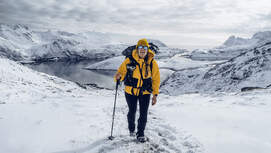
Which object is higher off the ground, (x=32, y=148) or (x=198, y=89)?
(x=32, y=148)

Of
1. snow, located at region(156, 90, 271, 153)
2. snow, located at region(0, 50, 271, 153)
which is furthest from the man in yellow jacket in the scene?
snow, located at region(156, 90, 271, 153)

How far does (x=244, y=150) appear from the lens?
4535 millimetres

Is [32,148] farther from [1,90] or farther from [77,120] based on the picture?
[1,90]

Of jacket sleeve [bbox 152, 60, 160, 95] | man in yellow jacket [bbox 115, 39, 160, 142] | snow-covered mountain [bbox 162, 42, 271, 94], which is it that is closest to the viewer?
man in yellow jacket [bbox 115, 39, 160, 142]

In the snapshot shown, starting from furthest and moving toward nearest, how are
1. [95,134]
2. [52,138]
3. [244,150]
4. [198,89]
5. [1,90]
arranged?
[198,89] → [1,90] → [95,134] → [52,138] → [244,150]

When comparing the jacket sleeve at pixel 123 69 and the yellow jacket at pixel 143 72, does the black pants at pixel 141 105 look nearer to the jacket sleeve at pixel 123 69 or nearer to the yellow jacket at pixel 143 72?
the yellow jacket at pixel 143 72

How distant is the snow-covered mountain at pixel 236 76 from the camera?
27.6 m

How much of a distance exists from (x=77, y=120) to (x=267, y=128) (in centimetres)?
716

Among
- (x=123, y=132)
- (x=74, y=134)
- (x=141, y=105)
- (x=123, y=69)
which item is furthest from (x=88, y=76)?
(x=141, y=105)

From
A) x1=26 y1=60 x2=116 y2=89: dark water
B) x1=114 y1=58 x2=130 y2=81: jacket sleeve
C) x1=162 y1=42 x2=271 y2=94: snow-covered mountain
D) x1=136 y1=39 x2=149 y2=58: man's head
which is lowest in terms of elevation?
x1=26 y1=60 x2=116 y2=89: dark water

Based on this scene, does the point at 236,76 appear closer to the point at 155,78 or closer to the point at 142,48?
the point at 155,78

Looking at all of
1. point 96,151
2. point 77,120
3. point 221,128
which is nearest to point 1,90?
point 77,120

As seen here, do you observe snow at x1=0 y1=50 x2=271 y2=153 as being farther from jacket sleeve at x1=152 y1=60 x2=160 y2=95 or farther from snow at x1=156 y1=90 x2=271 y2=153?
jacket sleeve at x1=152 y1=60 x2=160 y2=95

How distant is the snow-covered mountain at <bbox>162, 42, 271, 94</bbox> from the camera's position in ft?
90.6
